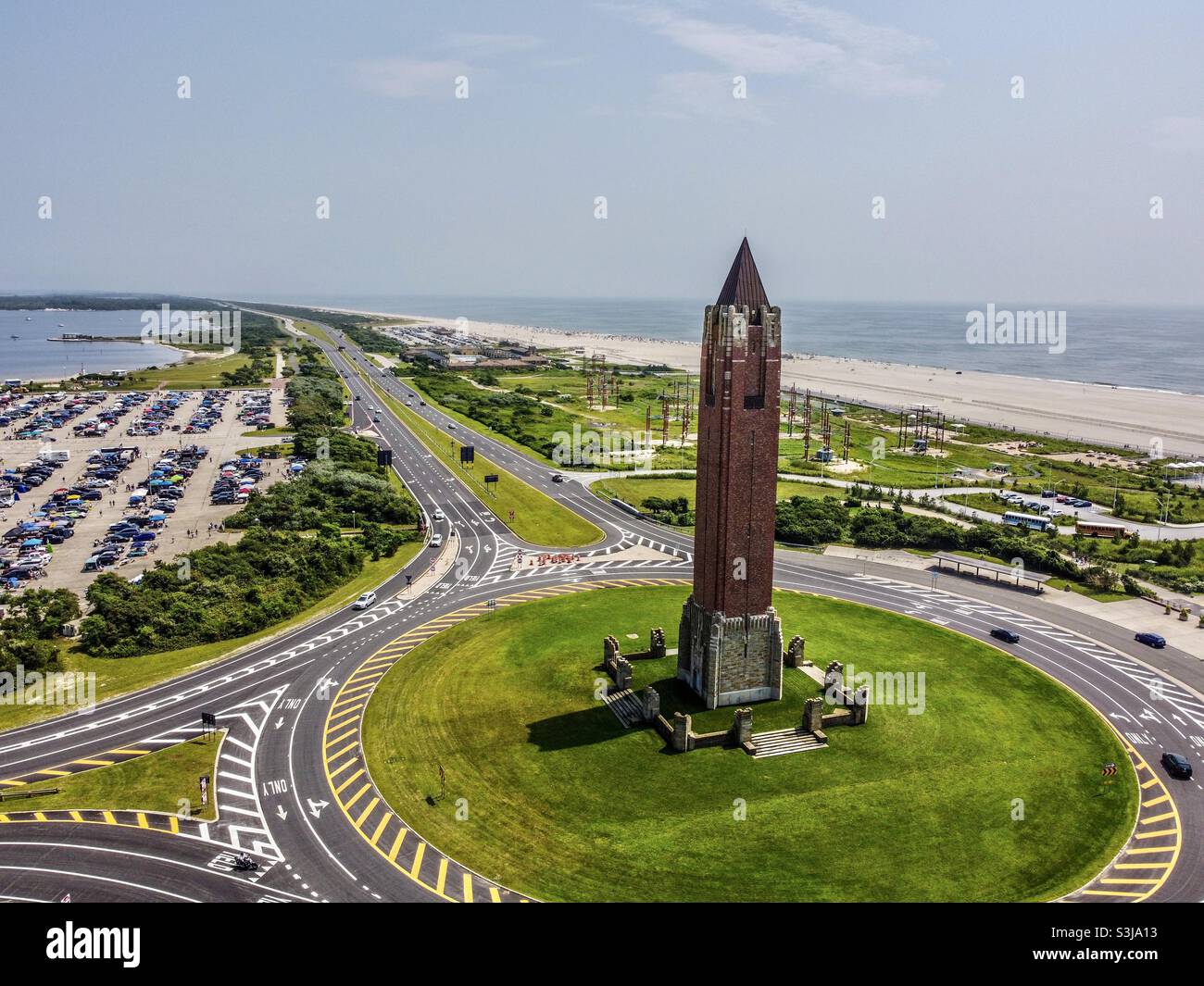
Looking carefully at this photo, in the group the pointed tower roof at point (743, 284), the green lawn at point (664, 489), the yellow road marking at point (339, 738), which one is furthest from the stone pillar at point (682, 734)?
the green lawn at point (664, 489)

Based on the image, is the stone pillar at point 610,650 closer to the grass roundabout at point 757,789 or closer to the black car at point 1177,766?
the grass roundabout at point 757,789

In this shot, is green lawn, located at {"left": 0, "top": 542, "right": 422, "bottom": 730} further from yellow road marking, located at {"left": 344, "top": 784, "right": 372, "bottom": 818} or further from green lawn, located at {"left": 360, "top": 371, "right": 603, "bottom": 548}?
green lawn, located at {"left": 360, "top": 371, "right": 603, "bottom": 548}

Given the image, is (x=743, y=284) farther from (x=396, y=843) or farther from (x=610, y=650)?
(x=396, y=843)

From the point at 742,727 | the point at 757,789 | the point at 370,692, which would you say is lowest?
the point at 757,789

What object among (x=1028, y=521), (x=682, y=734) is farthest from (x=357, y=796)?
(x=1028, y=521)

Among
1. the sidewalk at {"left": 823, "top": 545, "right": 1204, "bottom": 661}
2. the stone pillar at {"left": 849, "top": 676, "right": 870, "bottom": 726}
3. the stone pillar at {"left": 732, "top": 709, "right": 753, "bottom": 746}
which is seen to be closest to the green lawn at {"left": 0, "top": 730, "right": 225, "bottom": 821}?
the stone pillar at {"left": 732, "top": 709, "right": 753, "bottom": 746}

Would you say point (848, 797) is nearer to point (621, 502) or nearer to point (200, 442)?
point (621, 502)

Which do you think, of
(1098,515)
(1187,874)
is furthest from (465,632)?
(1098,515)
